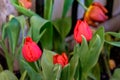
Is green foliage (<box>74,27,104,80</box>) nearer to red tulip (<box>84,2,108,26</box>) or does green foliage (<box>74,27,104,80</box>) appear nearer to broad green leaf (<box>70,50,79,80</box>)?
broad green leaf (<box>70,50,79,80</box>)

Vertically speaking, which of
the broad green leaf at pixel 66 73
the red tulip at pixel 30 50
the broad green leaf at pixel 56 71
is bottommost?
the broad green leaf at pixel 66 73

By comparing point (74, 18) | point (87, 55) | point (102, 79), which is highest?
point (87, 55)

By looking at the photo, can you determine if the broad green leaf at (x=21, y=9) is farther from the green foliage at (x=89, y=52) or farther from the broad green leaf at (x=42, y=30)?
the green foliage at (x=89, y=52)

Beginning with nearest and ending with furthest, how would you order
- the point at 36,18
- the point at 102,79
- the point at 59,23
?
the point at 36,18 → the point at 59,23 → the point at 102,79

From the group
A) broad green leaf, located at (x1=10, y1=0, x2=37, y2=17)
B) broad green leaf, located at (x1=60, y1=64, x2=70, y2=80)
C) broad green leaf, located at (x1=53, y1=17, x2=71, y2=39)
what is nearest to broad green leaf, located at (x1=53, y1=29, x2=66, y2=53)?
broad green leaf, located at (x1=53, y1=17, x2=71, y2=39)

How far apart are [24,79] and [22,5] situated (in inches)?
8.6

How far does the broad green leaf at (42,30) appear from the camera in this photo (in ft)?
3.02

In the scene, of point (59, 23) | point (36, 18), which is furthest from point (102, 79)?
point (36, 18)

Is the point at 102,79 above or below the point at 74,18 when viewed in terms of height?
below

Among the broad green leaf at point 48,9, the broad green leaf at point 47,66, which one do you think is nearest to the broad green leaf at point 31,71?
the broad green leaf at point 47,66

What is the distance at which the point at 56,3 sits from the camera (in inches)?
50.6

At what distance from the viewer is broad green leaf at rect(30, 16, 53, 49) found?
36.3 inches

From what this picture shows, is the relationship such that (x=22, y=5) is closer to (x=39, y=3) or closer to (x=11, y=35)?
(x=11, y=35)

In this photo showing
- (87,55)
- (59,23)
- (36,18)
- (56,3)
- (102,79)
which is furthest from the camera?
(56,3)
